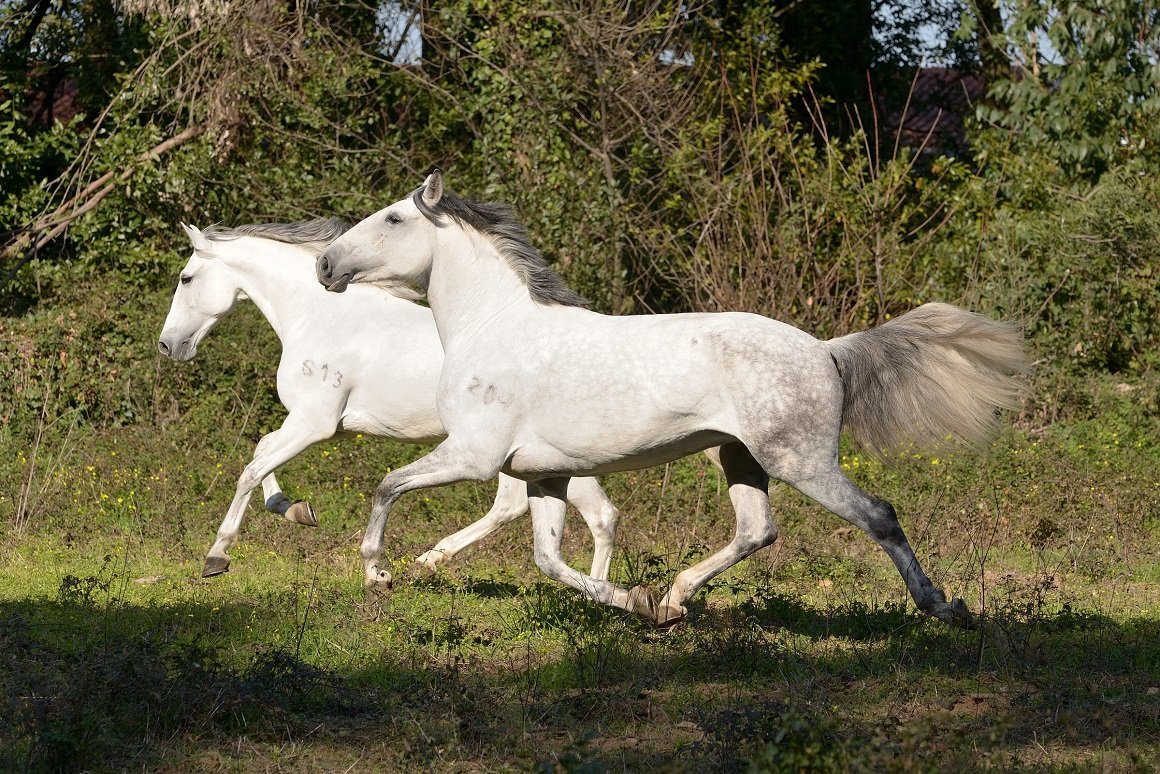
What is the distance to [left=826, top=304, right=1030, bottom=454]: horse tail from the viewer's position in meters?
5.75

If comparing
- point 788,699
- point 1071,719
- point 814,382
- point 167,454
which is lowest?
point 167,454

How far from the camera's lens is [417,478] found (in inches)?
234

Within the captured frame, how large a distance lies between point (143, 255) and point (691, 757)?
11404 millimetres

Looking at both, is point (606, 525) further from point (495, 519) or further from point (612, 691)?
point (612, 691)

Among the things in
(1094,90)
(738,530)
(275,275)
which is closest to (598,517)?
(738,530)

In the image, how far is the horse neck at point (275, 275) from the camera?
316 inches

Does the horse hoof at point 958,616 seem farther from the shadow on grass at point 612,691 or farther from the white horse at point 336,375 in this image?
the white horse at point 336,375

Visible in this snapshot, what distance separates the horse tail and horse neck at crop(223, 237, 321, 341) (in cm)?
355

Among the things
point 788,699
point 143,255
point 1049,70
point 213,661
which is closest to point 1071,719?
point 788,699

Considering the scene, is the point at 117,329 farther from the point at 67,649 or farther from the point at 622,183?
the point at 67,649

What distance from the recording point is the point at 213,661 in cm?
482

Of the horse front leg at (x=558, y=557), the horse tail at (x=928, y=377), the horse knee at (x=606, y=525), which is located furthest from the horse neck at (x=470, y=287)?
the horse tail at (x=928, y=377)

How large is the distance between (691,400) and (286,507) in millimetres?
3015

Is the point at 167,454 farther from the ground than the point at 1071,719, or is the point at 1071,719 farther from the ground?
the point at 1071,719
